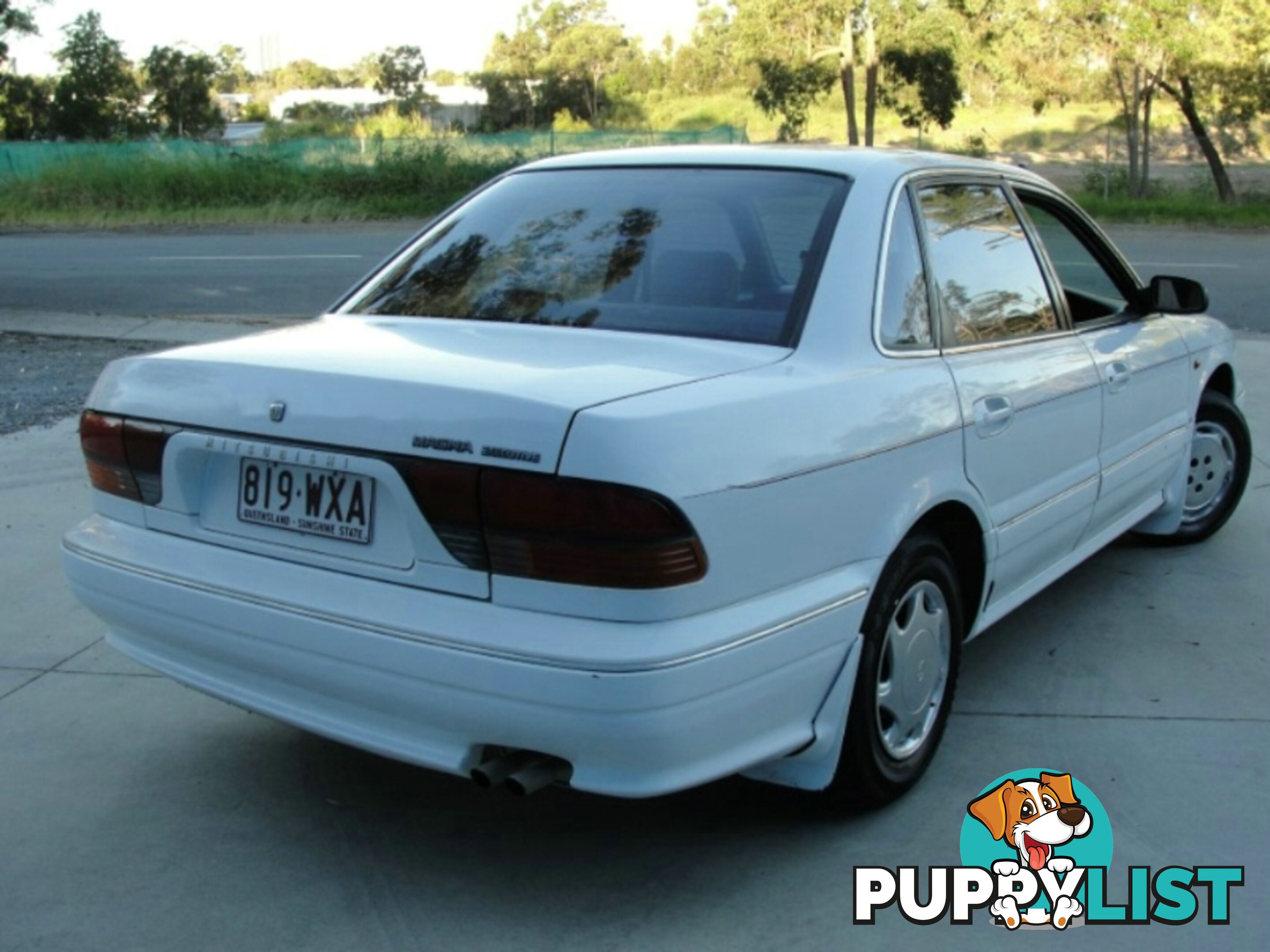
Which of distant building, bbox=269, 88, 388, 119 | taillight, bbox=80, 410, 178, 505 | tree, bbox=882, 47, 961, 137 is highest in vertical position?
distant building, bbox=269, 88, 388, 119

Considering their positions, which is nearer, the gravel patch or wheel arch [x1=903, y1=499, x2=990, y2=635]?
wheel arch [x1=903, y1=499, x2=990, y2=635]

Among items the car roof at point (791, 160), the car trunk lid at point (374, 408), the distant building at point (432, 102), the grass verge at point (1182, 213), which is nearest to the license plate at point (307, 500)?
the car trunk lid at point (374, 408)

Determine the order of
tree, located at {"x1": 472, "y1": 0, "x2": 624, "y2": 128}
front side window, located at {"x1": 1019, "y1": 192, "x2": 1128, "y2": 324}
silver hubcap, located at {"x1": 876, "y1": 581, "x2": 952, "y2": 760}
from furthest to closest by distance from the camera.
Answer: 1. tree, located at {"x1": 472, "y1": 0, "x2": 624, "y2": 128}
2. front side window, located at {"x1": 1019, "y1": 192, "x2": 1128, "y2": 324}
3. silver hubcap, located at {"x1": 876, "y1": 581, "x2": 952, "y2": 760}

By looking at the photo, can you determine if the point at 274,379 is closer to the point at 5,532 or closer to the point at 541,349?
the point at 541,349

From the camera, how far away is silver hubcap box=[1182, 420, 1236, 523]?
577 centimetres

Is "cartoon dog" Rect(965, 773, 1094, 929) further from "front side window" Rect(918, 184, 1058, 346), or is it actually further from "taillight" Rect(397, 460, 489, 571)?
"taillight" Rect(397, 460, 489, 571)

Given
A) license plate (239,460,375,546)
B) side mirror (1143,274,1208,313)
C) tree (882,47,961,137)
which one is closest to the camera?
license plate (239,460,375,546)

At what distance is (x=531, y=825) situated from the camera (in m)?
3.46

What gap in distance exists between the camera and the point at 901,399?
10.8ft

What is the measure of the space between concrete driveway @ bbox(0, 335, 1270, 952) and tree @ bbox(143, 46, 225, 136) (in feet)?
165

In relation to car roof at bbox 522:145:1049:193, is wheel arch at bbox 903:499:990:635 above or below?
below

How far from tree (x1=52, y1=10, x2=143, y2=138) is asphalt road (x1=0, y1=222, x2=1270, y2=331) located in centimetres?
2667

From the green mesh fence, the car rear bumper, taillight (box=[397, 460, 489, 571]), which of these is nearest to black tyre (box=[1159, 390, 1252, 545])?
the car rear bumper

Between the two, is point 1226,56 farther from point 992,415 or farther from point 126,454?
point 126,454
